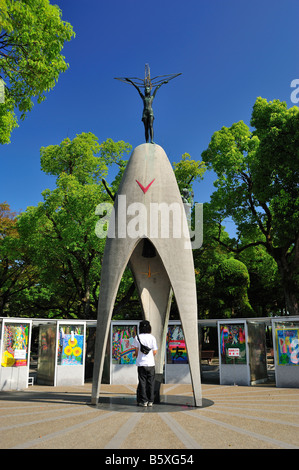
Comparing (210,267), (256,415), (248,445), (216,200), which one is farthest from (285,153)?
(248,445)

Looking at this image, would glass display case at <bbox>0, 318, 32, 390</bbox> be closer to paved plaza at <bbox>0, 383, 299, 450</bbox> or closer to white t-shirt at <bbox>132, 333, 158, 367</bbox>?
paved plaza at <bbox>0, 383, 299, 450</bbox>

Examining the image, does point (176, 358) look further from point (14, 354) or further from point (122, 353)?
point (14, 354)

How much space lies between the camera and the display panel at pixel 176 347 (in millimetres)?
15508

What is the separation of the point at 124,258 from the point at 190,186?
650 inches

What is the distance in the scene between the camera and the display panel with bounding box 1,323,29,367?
13891mm

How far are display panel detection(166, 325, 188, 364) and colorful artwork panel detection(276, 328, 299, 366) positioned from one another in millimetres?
3830

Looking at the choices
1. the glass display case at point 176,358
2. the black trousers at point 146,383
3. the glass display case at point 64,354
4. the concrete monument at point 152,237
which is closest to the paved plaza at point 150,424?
the black trousers at point 146,383

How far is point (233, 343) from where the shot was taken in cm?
1491

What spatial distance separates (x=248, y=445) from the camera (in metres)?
5.16

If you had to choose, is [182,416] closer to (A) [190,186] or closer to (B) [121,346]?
(B) [121,346]

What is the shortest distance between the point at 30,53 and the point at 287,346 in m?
13.0

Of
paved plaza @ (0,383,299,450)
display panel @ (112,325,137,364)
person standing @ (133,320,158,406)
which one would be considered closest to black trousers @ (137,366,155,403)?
person standing @ (133,320,158,406)

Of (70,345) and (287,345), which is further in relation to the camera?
(70,345)

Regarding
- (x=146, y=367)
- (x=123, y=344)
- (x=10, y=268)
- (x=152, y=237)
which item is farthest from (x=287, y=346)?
(x=10, y=268)
